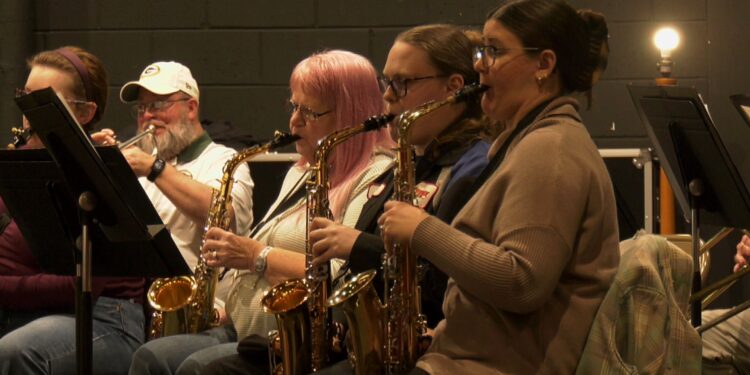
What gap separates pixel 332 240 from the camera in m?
2.68

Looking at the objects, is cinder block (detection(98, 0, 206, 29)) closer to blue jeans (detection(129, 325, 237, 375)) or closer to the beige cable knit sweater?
blue jeans (detection(129, 325, 237, 375))

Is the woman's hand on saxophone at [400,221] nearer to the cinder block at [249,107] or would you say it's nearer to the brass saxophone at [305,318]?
the brass saxophone at [305,318]

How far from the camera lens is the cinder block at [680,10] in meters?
5.30

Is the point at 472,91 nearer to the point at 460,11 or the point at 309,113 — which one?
the point at 309,113

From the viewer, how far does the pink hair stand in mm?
3293

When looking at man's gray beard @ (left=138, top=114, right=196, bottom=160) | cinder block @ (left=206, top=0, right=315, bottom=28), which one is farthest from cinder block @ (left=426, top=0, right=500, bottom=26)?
man's gray beard @ (left=138, top=114, right=196, bottom=160)

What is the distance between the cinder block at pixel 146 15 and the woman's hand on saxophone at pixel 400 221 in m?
3.54

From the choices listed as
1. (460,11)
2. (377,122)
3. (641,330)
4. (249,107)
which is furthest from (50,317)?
(460,11)

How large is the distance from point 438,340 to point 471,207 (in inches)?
11.5

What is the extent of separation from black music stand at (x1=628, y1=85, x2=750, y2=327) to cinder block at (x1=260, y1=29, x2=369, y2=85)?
247 cm

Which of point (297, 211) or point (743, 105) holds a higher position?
point (743, 105)

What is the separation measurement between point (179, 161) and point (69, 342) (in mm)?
808

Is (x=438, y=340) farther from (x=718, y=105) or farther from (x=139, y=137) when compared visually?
(x=718, y=105)

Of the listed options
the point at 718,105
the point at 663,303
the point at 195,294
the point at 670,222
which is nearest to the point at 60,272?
the point at 195,294
